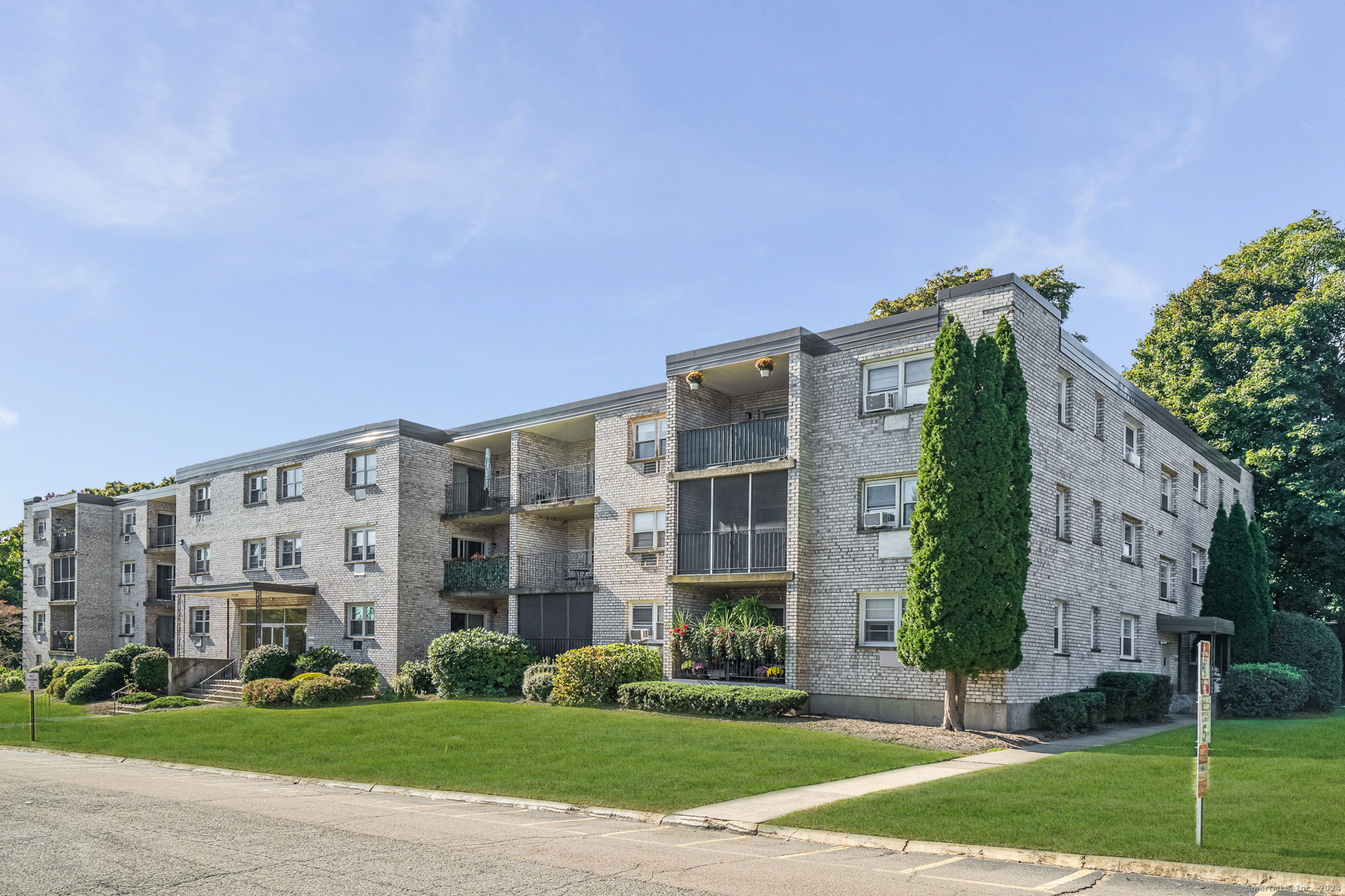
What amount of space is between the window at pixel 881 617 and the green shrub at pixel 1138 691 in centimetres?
616

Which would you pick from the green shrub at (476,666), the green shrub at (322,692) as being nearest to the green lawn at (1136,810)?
the green shrub at (476,666)

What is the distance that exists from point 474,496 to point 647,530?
9598mm

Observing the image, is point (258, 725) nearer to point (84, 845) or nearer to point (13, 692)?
point (84, 845)

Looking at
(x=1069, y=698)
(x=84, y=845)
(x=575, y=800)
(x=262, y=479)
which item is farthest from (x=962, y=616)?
(x=262, y=479)

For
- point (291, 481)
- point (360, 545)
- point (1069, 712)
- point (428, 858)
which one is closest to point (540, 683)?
point (360, 545)

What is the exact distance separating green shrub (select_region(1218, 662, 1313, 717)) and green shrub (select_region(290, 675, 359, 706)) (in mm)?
24127

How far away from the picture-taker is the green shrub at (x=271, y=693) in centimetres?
2952

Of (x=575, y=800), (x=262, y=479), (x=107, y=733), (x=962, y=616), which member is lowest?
(x=107, y=733)

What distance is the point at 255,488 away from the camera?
133ft

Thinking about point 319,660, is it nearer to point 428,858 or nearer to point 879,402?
point 879,402

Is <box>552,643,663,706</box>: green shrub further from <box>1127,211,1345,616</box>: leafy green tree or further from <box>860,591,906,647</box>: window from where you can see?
<box>1127,211,1345,616</box>: leafy green tree

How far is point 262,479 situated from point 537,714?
2092 centimetres

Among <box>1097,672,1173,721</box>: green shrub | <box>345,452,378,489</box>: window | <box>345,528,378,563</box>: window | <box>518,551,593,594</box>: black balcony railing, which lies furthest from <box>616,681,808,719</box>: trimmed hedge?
<box>345,452,378,489</box>: window

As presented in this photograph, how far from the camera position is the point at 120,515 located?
50594mm
